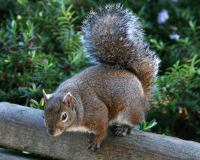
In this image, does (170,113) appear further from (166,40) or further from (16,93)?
(16,93)

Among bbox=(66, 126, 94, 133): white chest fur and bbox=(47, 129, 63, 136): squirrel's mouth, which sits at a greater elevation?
bbox=(66, 126, 94, 133): white chest fur

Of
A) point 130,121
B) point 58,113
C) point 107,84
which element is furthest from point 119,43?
point 58,113

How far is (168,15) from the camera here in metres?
2.83

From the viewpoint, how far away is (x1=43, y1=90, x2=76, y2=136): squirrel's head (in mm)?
1398

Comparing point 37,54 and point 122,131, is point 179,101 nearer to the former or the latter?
point 122,131

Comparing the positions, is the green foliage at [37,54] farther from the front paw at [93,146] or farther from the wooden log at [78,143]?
the front paw at [93,146]

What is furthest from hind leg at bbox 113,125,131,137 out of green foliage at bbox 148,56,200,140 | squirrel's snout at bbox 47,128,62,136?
green foliage at bbox 148,56,200,140

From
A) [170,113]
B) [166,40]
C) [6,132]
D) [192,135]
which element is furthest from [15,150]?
[166,40]

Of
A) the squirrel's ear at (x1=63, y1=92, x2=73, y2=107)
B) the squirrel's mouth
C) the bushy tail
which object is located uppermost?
the bushy tail

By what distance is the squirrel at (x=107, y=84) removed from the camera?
1502mm

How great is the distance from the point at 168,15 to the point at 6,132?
5.93 feet

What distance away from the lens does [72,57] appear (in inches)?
84.2

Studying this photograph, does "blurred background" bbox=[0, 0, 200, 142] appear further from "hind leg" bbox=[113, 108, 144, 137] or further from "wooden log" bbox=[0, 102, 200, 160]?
"wooden log" bbox=[0, 102, 200, 160]

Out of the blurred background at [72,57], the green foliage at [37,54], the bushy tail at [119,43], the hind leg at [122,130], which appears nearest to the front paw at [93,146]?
the hind leg at [122,130]
